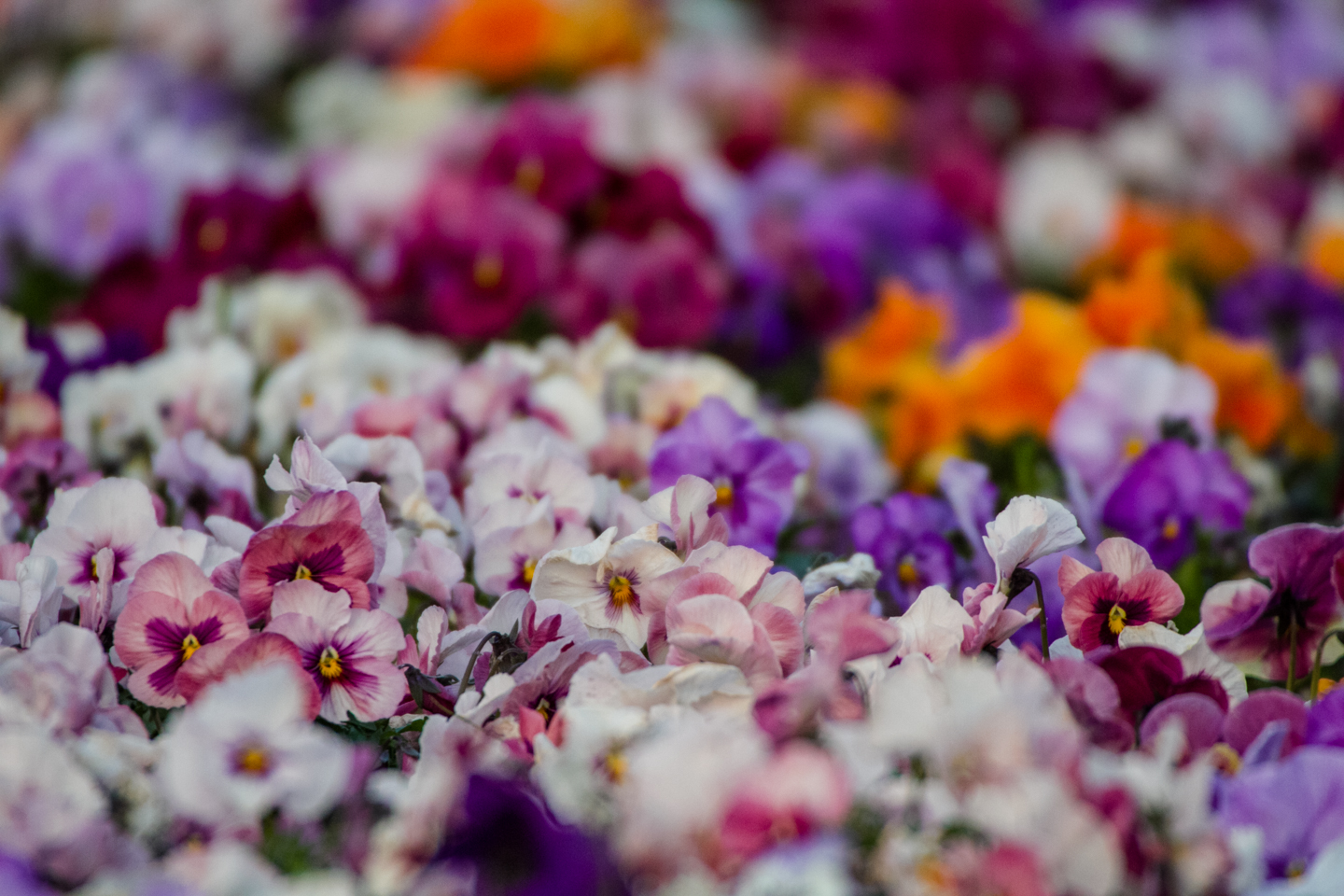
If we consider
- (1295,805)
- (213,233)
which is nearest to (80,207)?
(213,233)

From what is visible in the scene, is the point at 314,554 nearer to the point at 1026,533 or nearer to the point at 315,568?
the point at 315,568

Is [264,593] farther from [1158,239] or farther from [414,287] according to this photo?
[1158,239]

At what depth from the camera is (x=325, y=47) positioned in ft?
15.9

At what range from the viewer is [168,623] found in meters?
1.06

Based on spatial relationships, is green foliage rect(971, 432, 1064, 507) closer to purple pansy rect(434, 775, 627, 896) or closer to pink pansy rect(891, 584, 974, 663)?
pink pansy rect(891, 584, 974, 663)

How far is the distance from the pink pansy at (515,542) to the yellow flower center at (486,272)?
1.07 meters

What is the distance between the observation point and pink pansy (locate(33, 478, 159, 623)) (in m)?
1.17

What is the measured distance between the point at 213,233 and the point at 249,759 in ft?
5.94

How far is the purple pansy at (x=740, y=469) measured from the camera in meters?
1.46

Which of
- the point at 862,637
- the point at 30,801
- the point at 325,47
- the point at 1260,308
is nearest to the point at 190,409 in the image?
the point at 30,801

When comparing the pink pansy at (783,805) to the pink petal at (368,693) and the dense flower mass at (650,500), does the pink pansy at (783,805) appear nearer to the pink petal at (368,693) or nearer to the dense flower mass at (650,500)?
the dense flower mass at (650,500)

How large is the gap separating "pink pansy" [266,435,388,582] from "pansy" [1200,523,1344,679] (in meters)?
0.76

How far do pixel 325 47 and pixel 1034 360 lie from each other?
366 cm

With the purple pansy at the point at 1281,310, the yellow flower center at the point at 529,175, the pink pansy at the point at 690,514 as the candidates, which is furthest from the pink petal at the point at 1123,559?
the purple pansy at the point at 1281,310
